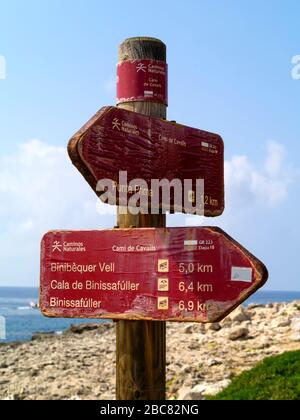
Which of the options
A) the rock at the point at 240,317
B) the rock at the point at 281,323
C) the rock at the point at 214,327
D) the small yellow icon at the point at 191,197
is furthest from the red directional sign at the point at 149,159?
the rock at the point at 240,317

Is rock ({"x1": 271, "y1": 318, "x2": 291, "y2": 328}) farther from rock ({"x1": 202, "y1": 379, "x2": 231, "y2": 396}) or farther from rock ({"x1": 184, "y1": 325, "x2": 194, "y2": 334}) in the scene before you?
rock ({"x1": 202, "y1": 379, "x2": 231, "y2": 396})

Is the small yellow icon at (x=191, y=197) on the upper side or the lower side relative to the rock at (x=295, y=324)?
upper

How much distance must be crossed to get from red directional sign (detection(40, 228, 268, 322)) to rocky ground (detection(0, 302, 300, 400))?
7.45 m

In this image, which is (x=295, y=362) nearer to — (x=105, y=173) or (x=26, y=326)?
(x=105, y=173)

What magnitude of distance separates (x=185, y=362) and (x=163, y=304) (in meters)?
11.1

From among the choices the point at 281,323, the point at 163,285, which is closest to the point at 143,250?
the point at 163,285

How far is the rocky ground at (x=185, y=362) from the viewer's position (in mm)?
13953

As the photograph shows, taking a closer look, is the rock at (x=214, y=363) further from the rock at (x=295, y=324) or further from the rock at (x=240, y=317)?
the rock at (x=240, y=317)

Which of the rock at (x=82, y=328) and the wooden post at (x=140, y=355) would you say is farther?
the rock at (x=82, y=328)

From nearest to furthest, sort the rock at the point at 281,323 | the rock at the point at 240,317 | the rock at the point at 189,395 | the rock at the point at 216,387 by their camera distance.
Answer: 1. the rock at the point at 189,395
2. the rock at the point at 216,387
3. the rock at the point at 281,323
4. the rock at the point at 240,317

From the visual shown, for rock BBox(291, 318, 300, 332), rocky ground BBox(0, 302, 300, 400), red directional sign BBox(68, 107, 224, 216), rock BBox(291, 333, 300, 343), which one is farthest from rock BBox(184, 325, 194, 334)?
red directional sign BBox(68, 107, 224, 216)

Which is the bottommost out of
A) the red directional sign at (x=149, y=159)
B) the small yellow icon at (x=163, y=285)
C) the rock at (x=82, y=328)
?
the rock at (x=82, y=328)

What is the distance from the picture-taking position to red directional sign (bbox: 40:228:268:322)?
4.46 meters
